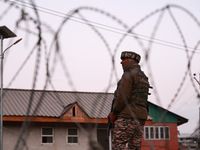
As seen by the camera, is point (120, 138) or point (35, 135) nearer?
point (120, 138)

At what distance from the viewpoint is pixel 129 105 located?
397cm

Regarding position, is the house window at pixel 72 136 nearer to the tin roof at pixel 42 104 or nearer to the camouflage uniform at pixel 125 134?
the tin roof at pixel 42 104

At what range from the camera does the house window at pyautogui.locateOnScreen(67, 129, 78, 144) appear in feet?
80.9

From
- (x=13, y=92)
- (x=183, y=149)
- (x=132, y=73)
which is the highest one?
(x=13, y=92)

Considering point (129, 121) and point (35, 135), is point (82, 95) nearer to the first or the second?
point (35, 135)

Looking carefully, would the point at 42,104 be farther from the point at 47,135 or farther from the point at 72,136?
the point at 72,136

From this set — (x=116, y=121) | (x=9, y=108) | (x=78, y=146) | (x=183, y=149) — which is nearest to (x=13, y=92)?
(x=9, y=108)

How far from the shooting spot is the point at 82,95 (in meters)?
27.8

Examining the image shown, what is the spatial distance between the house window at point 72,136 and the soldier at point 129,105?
20.9m

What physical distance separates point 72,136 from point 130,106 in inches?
831

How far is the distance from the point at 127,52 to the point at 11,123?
63.6 ft

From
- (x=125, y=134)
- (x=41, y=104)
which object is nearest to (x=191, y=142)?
(x=125, y=134)

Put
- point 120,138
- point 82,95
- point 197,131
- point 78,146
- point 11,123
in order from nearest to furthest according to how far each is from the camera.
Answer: point 197,131 → point 120,138 → point 11,123 → point 78,146 → point 82,95

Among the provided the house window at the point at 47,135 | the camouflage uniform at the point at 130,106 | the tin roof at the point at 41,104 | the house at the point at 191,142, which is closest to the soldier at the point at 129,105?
the camouflage uniform at the point at 130,106
